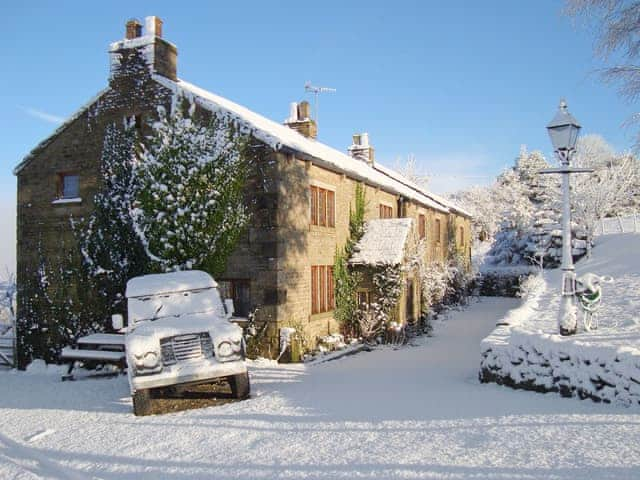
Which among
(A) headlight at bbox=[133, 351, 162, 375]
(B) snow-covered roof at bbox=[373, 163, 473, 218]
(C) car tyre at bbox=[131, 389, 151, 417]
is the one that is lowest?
(C) car tyre at bbox=[131, 389, 151, 417]

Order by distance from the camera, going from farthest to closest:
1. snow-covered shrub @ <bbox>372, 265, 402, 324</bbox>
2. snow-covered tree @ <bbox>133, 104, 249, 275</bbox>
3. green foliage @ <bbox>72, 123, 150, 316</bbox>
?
snow-covered shrub @ <bbox>372, 265, 402, 324</bbox>
green foliage @ <bbox>72, 123, 150, 316</bbox>
snow-covered tree @ <bbox>133, 104, 249, 275</bbox>

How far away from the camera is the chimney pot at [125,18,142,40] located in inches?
600

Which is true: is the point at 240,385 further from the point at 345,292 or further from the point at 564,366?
the point at 345,292

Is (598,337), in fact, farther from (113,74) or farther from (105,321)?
(113,74)

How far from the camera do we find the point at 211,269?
43.0ft

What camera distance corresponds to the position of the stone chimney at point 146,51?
14.8 meters

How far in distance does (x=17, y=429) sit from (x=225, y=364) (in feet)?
10.6

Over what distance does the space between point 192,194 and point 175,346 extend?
5267 mm

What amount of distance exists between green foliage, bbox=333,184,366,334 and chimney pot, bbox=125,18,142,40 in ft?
27.8

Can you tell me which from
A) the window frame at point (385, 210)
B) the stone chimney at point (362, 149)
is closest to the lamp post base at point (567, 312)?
the window frame at point (385, 210)

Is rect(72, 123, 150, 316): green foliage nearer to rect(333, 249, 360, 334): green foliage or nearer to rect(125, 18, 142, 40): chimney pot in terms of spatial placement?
rect(125, 18, 142, 40): chimney pot

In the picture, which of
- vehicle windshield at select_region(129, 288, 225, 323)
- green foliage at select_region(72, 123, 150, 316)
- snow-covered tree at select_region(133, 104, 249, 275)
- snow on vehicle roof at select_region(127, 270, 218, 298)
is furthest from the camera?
green foliage at select_region(72, 123, 150, 316)

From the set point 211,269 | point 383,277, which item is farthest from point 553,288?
point 211,269

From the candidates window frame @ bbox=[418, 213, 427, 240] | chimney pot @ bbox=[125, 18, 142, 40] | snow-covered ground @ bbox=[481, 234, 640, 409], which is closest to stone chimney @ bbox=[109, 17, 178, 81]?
chimney pot @ bbox=[125, 18, 142, 40]
